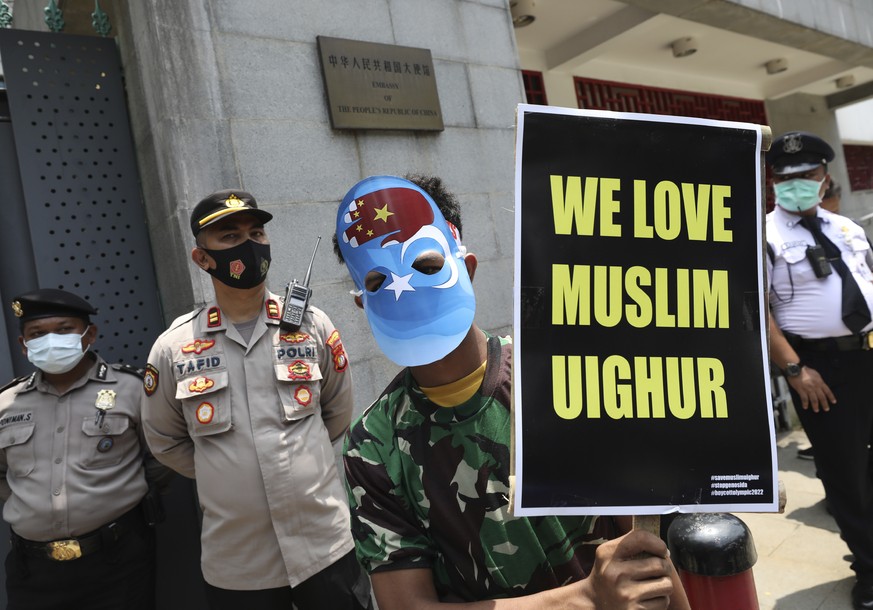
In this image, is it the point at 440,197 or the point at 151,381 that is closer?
the point at 440,197

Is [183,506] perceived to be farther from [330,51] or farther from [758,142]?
[758,142]

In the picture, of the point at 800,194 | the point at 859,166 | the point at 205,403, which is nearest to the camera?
the point at 205,403

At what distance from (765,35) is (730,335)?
6530 millimetres

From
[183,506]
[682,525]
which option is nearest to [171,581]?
[183,506]

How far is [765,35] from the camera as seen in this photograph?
6.25 meters

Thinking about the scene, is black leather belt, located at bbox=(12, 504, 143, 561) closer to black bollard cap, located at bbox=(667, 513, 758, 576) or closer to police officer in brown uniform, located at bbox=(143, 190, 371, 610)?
police officer in brown uniform, located at bbox=(143, 190, 371, 610)

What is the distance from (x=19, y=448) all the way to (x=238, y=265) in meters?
1.28

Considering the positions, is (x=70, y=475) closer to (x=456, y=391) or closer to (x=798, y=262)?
(x=456, y=391)

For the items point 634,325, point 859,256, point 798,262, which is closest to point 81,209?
point 634,325

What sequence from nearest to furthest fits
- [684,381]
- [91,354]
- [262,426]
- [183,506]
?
1. [684,381]
2. [262,426]
3. [91,354]
4. [183,506]

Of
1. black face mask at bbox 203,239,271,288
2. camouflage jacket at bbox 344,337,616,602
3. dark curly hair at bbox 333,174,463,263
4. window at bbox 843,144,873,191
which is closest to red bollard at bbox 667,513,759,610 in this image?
camouflage jacket at bbox 344,337,616,602

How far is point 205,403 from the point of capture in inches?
90.0

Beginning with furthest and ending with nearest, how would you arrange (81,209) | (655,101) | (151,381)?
1. (655,101)
2. (81,209)
3. (151,381)

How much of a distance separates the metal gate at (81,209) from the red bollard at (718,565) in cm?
269
